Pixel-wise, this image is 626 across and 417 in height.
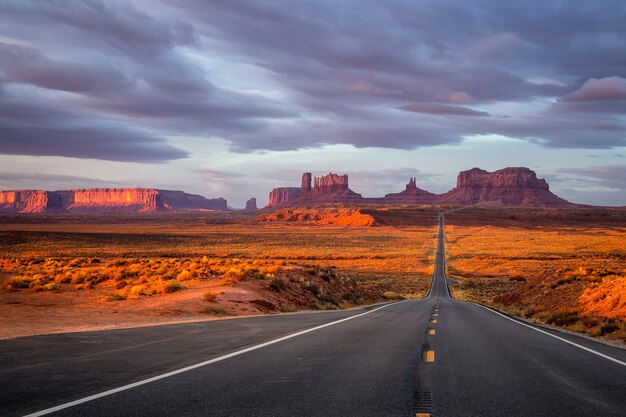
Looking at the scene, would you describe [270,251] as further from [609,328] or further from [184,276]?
[609,328]

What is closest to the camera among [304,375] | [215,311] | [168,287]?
[304,375]

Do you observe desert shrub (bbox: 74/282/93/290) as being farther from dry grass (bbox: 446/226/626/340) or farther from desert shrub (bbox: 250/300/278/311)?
dry grass (bbox: 446/226/626/340)

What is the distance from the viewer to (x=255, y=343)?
11047 millimetres

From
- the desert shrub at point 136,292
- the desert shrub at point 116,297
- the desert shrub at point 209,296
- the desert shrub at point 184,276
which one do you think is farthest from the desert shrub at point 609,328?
the desert shrub at point 184,276

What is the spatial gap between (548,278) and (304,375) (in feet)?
94.2

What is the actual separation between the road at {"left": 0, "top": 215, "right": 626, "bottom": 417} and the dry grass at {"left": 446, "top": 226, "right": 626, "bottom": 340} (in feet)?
24.3

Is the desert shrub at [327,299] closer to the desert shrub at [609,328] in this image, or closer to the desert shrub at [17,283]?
the desert shrub at [609,328]

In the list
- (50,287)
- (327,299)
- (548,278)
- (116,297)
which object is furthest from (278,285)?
(548,278)

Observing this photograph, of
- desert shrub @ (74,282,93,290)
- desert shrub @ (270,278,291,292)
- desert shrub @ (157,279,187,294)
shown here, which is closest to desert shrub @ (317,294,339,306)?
desert shrub @ (270,278,291,292)

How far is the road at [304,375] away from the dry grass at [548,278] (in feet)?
24.3

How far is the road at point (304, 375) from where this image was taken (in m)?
5.95

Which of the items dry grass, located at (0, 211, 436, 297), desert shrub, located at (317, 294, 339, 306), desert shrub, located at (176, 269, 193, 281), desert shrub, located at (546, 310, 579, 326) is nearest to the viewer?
desert shrub, located at (546, 310, 579, 326)

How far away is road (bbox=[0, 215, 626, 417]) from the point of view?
5.95m

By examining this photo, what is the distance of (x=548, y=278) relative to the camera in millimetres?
32125
